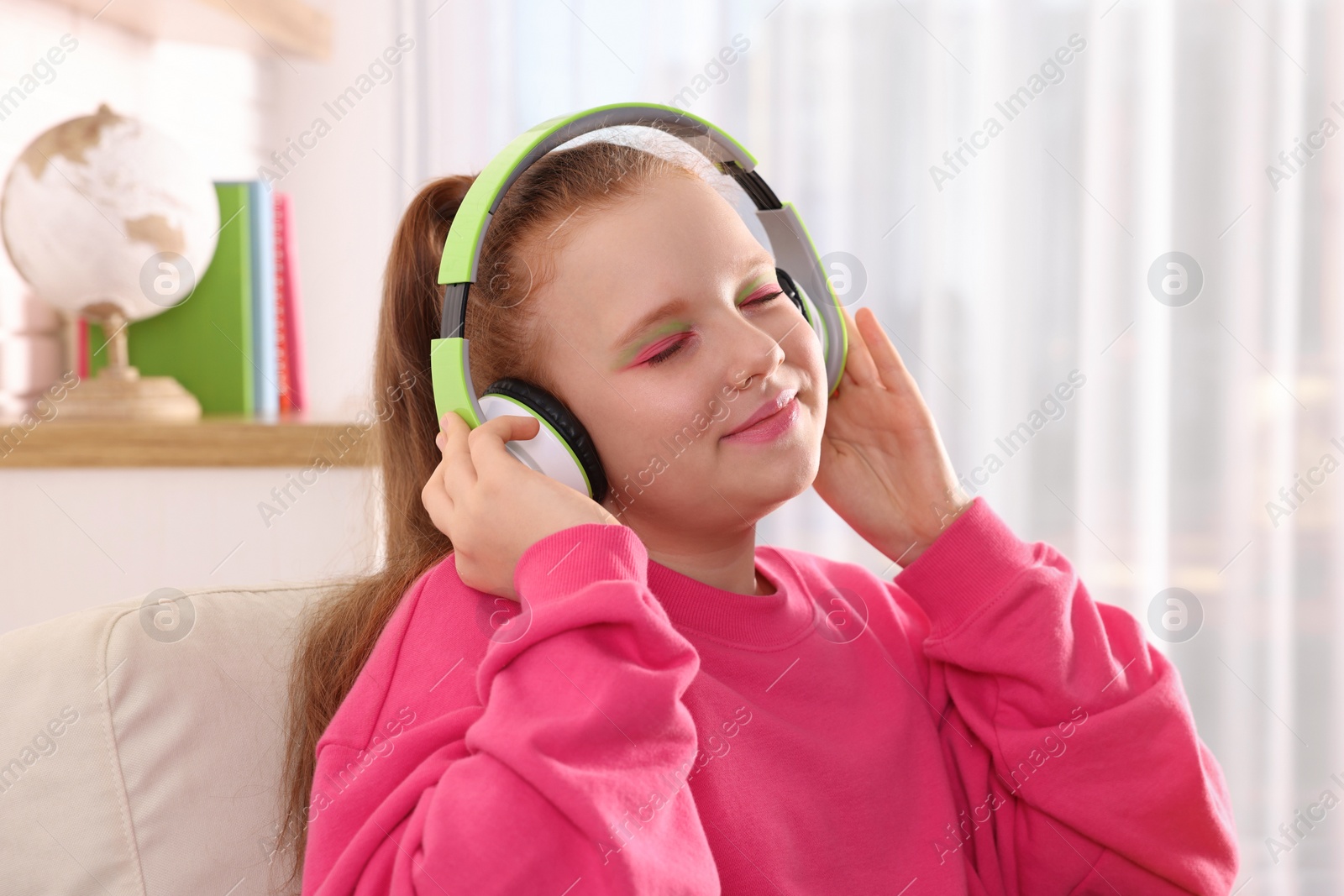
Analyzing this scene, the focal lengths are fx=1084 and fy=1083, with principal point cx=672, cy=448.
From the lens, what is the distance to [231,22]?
5.54 feet

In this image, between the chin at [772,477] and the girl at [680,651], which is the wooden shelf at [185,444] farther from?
the chin at [772,477]

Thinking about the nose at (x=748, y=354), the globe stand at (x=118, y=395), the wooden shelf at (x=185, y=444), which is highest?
the nose at (x=748, y=354)

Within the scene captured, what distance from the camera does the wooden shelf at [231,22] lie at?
5.29 feet

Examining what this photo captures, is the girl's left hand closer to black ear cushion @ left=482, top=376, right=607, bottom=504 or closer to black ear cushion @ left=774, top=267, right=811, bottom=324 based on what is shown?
black ear cushion @ left=774, top=267, right=811, bottom=324

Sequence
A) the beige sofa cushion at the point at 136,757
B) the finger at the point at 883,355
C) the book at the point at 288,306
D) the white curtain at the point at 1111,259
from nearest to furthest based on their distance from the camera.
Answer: the beige sofa cushion at the point at 136,757, the finger at the point at 883,355, the book at the point at 288,306, the white curtain at the point at 1111,259

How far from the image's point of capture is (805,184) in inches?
81.5

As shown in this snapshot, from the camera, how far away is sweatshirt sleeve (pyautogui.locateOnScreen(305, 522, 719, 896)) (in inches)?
25.7

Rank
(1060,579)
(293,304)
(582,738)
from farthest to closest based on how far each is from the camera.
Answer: (293,304) < (1060,579) < (582,738)

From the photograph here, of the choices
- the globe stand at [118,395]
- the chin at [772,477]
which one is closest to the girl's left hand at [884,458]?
the chin at [772,477]

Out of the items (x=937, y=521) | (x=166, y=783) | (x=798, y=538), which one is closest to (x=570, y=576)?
(x=166, y=783)

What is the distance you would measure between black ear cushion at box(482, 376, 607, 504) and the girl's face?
0.03 meters

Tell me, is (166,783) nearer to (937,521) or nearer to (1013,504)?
(937,521)

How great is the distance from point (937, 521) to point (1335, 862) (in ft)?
5.00

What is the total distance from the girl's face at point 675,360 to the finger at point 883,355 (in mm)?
246
